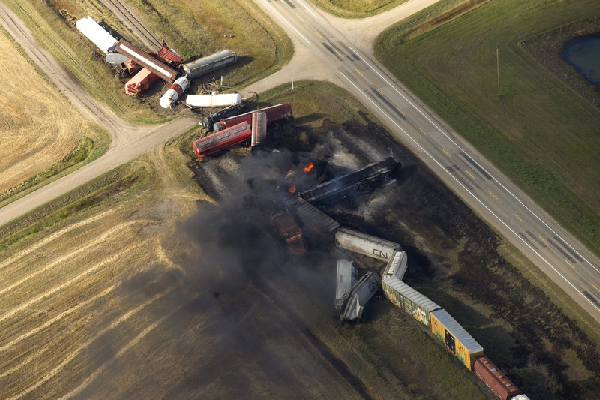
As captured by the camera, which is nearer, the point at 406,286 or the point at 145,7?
the point at 406,286

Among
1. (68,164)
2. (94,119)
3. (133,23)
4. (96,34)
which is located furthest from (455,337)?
(133,23)

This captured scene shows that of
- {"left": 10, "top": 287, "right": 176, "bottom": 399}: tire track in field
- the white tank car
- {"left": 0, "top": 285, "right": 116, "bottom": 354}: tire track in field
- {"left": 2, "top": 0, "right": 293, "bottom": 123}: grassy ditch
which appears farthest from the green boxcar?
the white tank car

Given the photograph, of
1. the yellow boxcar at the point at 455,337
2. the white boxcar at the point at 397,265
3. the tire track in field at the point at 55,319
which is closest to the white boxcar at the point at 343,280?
the white boxcar at the point at 397,265

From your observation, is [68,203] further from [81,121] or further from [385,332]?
[385,332]

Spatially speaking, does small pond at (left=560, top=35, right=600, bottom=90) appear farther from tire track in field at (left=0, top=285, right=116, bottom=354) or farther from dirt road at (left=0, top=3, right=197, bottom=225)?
tire track in field at (left=0, top=285, right=116, bottom=354)

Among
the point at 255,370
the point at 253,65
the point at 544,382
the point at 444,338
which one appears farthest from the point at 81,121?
the point at 544,382

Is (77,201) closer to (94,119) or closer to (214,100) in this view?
(94,119)

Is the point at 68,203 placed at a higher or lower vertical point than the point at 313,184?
higher

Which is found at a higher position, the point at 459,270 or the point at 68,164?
the point at 68,164
